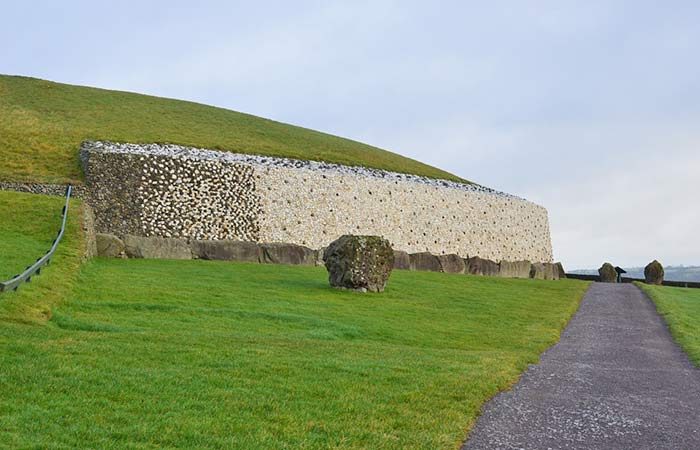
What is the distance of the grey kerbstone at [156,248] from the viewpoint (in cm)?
3100

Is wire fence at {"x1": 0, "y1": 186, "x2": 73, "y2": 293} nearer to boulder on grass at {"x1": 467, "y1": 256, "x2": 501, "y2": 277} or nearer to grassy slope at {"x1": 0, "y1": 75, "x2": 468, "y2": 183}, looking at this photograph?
grassy slope at {"x1": 0, "y1": 75, "x2": 468, "y2": 183}

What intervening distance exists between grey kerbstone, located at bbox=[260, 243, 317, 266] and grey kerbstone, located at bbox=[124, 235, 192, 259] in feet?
11.6

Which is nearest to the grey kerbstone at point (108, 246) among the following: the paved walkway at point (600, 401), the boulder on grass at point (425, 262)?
the boulder on grass at point (425, 262)

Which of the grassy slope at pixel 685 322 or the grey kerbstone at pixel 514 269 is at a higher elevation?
the grey kerbstone at pixel 514 269

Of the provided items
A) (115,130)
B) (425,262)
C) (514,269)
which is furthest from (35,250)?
(514,269)

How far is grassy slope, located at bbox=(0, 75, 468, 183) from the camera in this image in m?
41.5

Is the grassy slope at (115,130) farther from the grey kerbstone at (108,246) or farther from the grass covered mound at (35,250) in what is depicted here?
the grey kerbstone at (108,246)

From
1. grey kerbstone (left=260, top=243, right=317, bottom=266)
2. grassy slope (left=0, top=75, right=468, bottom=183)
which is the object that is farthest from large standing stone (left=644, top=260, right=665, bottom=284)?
grey kerbstone (left=260, top=243, right=317, bottom=266)

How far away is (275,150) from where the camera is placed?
4856 centimetres

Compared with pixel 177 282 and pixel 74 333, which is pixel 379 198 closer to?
pixel 177 282

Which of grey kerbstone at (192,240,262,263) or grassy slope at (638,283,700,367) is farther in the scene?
grey kerbstone at (192,240,262,263)

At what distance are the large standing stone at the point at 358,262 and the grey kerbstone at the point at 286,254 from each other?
8409 millimetres

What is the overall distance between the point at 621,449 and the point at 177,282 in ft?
56.2

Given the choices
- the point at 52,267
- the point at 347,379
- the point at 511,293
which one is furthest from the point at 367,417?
the point at 511,293
